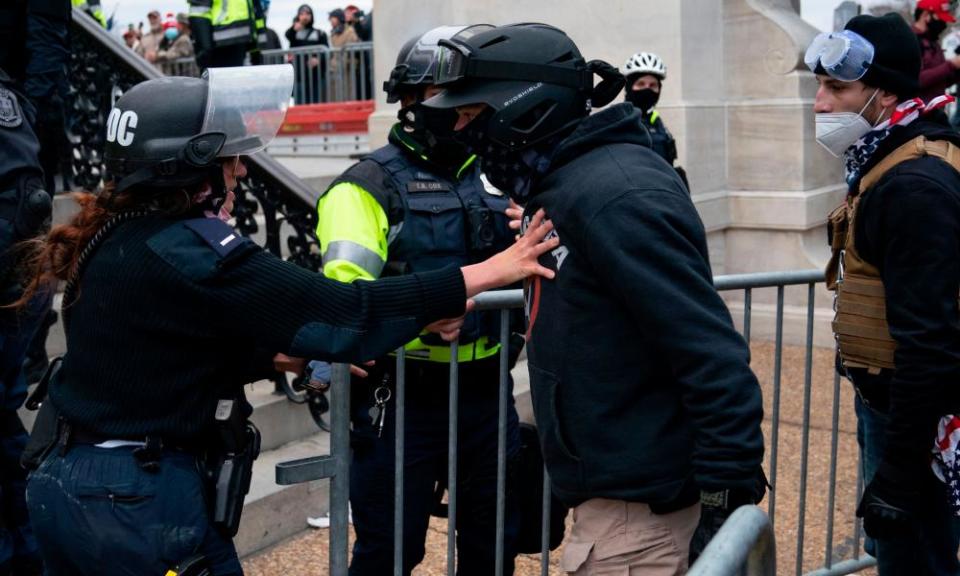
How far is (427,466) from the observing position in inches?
144

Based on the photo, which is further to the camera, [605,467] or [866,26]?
[866,26]

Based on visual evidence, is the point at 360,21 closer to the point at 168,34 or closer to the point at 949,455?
the point at 168,34

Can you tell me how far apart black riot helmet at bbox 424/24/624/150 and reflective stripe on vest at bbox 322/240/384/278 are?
94 centimetres

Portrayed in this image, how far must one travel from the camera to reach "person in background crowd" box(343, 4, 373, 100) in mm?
15883

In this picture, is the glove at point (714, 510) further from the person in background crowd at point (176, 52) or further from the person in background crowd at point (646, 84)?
the person in background crowd at point (176, 52)

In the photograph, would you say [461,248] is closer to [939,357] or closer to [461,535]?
[461,535]

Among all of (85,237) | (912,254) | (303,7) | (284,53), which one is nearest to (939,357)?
(912,254)

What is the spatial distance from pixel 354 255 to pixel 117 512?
118 cm

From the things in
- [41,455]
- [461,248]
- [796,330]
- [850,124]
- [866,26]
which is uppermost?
[866,26]

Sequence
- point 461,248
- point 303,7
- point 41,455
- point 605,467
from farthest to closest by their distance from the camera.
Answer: point 303,7
point 461,248
point 41,455
point 605,467

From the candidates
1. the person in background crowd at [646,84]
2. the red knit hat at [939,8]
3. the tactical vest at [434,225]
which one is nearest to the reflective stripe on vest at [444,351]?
the tactical vest at [434,225]

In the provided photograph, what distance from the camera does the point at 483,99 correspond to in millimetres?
2527

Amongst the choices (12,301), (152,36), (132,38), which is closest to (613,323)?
(12,301)

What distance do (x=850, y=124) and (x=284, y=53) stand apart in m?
13.4
